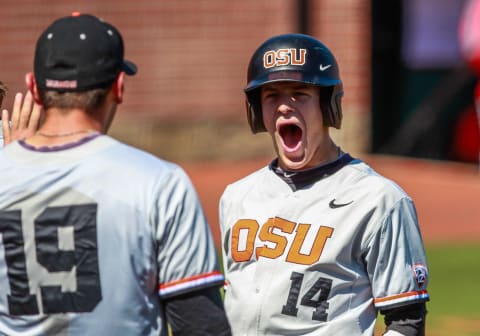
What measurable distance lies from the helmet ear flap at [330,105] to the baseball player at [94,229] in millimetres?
1172

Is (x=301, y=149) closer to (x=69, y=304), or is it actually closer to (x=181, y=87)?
(x=69, y=304)

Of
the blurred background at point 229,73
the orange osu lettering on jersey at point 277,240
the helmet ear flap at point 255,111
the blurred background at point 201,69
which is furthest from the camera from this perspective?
the blurred background at point 201,69

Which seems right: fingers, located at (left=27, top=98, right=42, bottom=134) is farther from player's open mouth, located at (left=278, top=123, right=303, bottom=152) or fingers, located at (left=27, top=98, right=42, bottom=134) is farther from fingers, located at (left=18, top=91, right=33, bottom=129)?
player's open mouth, located at (left=278, top=123, right=303, bottom=152)

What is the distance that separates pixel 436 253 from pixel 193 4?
27.2 feet

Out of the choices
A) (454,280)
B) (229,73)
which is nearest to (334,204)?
(454,280)

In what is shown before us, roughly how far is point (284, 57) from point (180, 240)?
1311 millimetres

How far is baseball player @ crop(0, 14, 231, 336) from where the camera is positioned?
3.25 metres

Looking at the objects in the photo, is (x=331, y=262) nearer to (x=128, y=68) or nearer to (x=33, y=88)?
(x=128, y=68)

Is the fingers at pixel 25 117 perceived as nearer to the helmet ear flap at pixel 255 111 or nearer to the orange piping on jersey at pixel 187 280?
the orange piping on jersey at pixel 187 280

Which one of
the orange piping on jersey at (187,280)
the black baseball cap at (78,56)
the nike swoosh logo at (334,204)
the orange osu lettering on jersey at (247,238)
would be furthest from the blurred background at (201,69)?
the orange piping on jersey at (187,280)

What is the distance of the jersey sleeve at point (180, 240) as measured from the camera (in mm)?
3242

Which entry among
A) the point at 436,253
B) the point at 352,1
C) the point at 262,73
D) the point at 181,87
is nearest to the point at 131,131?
the point at 181,87

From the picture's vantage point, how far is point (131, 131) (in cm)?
1920

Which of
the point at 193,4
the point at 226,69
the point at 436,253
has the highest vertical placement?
the point at 193,4
